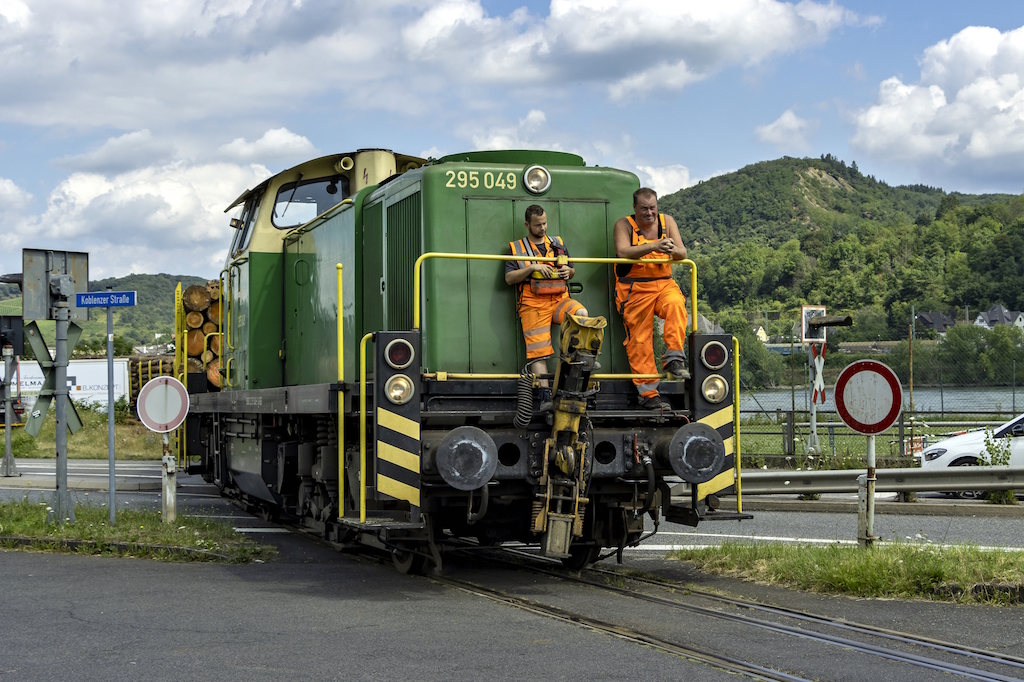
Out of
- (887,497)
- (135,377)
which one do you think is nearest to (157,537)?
(887,497)

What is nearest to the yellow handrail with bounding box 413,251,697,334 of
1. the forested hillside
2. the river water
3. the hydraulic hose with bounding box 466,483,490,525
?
the hydraulic hose with bounding box 466,483,490,525

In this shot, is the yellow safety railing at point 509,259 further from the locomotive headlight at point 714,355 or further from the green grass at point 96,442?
the green grass at point 96,442

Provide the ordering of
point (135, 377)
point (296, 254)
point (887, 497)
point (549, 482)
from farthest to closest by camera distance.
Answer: point (135, 377) < point (887, 497) < point (296, 254) < point (549, 482)

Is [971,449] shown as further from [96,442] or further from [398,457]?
[96,442]

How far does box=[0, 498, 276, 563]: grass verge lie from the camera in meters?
8.96

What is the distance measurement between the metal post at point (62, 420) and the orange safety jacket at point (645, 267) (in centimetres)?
628

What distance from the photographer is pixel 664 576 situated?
7.93 meters

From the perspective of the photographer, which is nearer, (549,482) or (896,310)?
(549,482)

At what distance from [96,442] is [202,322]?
16689 mm

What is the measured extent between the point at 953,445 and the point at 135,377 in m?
23.3

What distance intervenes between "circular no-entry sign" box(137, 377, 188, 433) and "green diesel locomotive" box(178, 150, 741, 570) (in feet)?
2.59

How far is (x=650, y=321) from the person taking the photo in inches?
307

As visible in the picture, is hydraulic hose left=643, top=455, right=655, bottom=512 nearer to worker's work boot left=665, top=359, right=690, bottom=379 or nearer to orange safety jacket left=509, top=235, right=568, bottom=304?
worker's work boot left=665, top=359, right=690, bottom=379

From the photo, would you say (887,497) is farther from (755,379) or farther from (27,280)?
(27,280)
